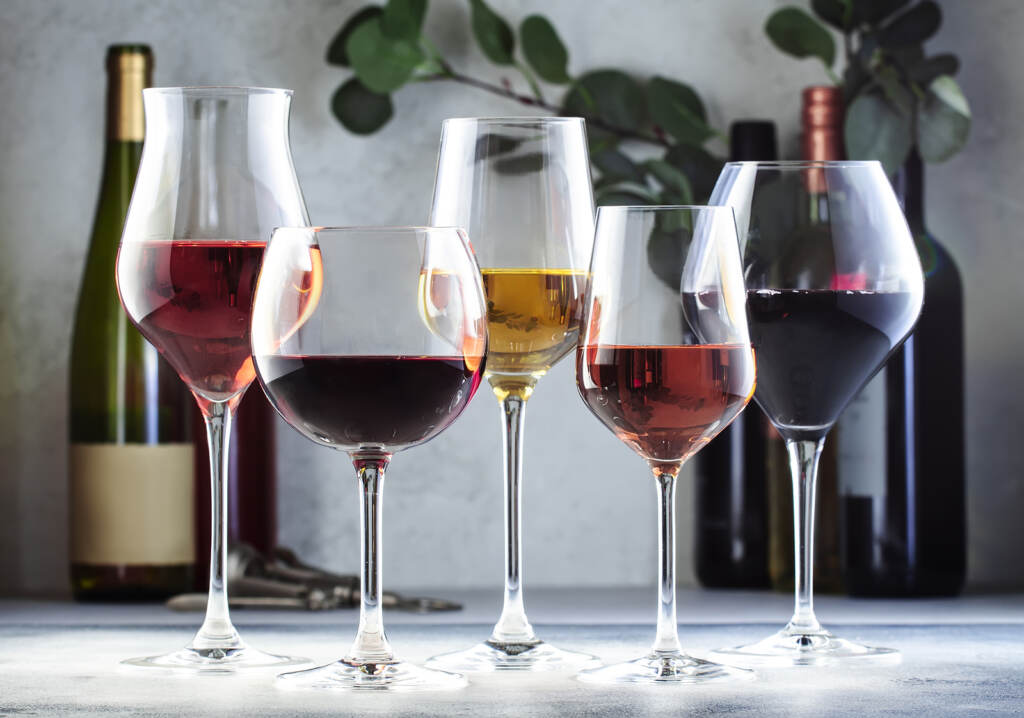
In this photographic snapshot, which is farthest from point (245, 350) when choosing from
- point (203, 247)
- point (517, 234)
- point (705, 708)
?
point (705, 708)

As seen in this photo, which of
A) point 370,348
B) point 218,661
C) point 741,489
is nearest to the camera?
point 370,348

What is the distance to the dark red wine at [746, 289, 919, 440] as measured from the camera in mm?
839

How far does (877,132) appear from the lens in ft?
4.14

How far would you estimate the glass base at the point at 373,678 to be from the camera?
70 centimetres

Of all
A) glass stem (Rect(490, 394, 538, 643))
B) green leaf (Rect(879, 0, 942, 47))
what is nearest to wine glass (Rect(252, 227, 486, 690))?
glass stem (Rect(490, 394, 538, 643))

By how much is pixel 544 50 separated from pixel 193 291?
0.66 m

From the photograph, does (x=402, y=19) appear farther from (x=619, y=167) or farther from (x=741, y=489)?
(x=741, y=489)

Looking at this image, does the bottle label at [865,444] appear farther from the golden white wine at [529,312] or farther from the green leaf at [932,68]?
the golden white wine at [529,312]

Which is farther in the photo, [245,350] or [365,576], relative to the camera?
[245,350]

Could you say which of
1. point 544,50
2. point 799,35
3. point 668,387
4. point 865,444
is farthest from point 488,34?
point 668,387

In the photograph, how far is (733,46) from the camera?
143cm

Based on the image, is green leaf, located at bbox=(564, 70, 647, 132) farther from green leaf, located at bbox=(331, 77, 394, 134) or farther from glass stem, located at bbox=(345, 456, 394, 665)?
glass stem, located at bbox=(345, 456, 394, 665)

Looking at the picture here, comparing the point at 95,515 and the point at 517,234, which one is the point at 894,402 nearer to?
the point at 517,234

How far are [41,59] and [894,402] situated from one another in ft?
2.81
